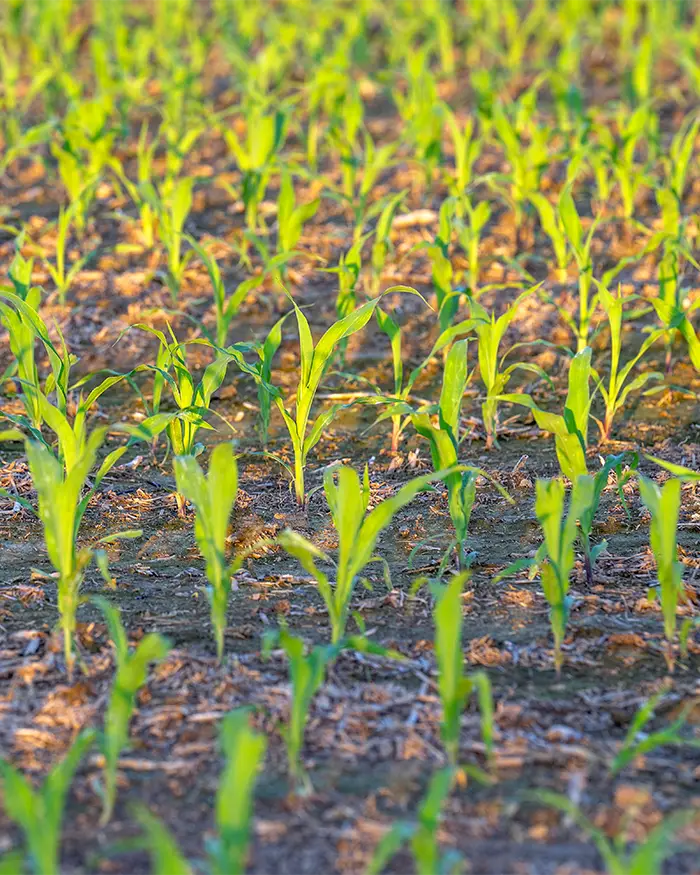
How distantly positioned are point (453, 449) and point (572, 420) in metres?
0.32

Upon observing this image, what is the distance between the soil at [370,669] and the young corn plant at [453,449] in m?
0.08

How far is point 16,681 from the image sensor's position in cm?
229

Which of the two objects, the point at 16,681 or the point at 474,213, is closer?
the point at 16,681

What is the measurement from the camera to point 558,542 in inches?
91.0

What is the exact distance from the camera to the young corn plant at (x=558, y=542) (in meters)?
2.30

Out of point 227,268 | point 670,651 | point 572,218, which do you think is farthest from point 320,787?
point 227,268

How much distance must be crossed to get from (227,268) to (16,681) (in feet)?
8.70

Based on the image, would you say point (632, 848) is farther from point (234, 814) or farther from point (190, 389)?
point (190, 389)

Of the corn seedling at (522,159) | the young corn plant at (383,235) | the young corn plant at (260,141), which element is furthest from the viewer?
the young corn plant at (260,141)

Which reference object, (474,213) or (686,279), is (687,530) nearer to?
(474,213)

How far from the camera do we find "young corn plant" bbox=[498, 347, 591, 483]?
8.76ft

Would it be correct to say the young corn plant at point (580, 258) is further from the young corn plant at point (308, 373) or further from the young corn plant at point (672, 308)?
the young corn plant at point (308, 373)

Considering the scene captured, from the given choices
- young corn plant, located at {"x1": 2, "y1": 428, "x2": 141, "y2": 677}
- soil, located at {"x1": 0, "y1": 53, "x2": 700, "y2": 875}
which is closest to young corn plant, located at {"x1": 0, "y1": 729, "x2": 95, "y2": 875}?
soil, located at {"x1": 0, "y1": 53, "x2": 700, "y2": 875}

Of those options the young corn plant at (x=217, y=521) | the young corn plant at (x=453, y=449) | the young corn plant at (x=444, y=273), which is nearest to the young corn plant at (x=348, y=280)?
the young corn plant at (x=444, y=273)
